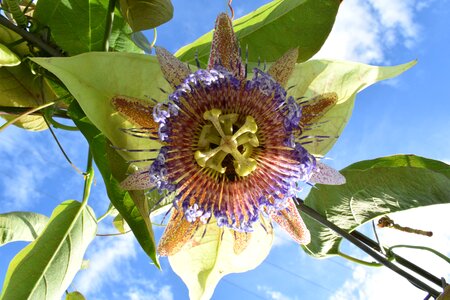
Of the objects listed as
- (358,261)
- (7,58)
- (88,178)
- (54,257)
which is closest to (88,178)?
(88,178)

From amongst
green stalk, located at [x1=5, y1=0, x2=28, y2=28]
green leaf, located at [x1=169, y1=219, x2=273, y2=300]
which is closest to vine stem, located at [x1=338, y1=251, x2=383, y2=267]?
green leaf, located at [x1=169, y1=219, x2=273, y2=300]

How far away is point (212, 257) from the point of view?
1.03 m

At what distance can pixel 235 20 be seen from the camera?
1071mm

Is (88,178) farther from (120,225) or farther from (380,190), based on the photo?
(380,190)

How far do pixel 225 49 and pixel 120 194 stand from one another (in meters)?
0.29

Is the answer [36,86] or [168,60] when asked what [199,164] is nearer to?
[168,60]

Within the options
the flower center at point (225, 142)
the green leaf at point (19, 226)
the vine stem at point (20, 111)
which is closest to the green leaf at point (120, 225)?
the green leaf at point (19, 226)

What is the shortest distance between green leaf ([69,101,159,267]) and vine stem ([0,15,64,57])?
0.18 metres

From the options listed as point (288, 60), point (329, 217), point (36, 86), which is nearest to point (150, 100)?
point (288, 60)

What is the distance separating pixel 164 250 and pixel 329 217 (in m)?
0.36

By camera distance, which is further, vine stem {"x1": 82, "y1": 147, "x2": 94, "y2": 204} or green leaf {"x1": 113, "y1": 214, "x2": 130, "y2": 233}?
green leaf {"x1": 113, "y1": 214, "x2": 130, "y2": 233}

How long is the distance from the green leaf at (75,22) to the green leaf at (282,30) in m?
0.16

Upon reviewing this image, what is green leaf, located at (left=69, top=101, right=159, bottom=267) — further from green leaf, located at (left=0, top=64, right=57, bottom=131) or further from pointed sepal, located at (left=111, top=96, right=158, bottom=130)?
green leaf, located at (left=0, top=64, right=57, bottom=131)

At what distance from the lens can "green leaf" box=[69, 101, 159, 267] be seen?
886 millimetres
